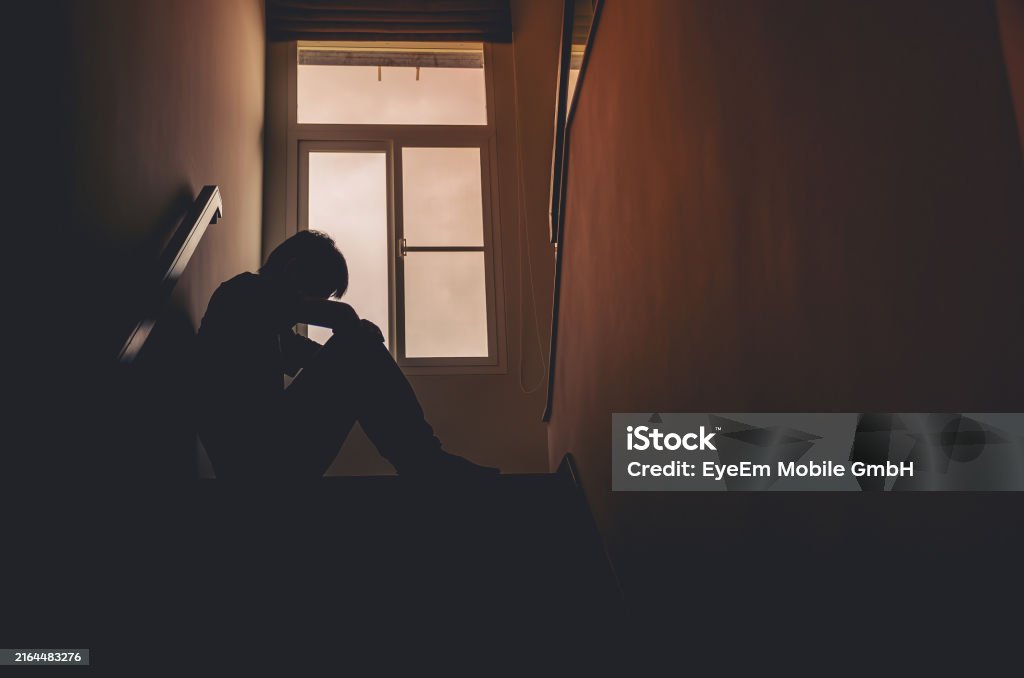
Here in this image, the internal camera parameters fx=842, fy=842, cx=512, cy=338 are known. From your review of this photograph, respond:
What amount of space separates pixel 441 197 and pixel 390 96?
0.70 metres

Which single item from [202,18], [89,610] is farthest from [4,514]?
[202,18]

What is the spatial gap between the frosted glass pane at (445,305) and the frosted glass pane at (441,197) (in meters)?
0.11

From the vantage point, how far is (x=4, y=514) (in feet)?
4.19

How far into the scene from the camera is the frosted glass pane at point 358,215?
4535 mm

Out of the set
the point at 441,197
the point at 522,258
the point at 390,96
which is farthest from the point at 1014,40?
the point at 390,96

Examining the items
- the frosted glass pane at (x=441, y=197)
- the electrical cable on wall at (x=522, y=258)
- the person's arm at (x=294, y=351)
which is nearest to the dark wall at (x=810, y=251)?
the person's arm at (x=294, y=351)

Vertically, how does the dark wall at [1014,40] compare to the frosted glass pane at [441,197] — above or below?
below

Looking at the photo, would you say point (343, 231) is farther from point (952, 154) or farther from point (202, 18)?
point (952, 154)

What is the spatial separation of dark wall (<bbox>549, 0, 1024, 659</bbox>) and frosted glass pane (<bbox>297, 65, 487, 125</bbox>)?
2875mm

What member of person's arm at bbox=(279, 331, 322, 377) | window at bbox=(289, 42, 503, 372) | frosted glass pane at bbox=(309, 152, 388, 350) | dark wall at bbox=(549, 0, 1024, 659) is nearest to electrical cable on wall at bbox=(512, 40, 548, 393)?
window at bbox=(289, 42, 503, 372)

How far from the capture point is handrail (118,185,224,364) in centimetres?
181

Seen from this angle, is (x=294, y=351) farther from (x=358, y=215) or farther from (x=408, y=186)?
(x=408, y=186)

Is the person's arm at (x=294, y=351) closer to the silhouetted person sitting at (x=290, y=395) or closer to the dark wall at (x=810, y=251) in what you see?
the silhouetted person sitting at (x=290, y=395)

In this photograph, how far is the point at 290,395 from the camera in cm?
227
